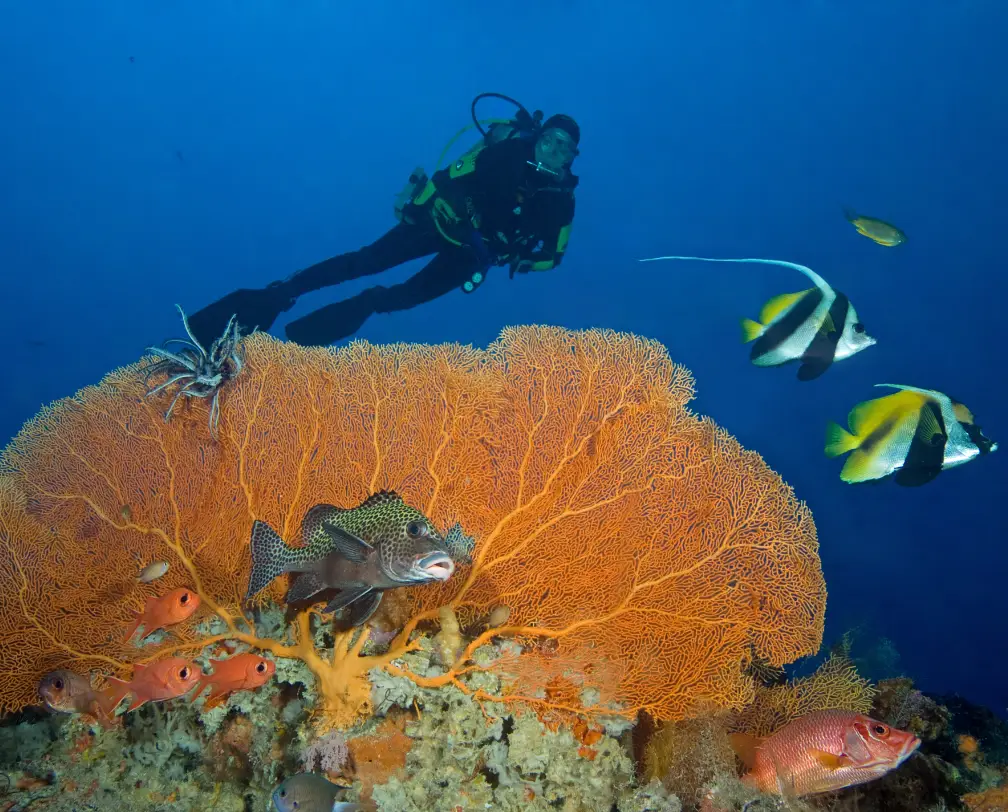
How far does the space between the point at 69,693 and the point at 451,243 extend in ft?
20.9

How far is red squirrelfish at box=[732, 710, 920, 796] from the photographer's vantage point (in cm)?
257

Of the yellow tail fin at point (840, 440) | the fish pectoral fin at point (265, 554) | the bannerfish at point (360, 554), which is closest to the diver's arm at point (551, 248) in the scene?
the yellow tail fin at point (840, 440)

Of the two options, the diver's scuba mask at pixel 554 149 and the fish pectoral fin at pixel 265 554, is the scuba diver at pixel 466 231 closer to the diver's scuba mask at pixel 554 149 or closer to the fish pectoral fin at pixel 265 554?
the diver's scuba mask at pixel 554 149

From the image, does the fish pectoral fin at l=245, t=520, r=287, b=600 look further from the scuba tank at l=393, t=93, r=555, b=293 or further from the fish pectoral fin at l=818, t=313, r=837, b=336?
the scuba tank at l=393, t=93, r=555, b=293

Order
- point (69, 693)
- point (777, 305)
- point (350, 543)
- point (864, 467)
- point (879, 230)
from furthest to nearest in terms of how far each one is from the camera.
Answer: point (879, 230) → point (69, 693) → point (777, 305) → point (864, 467) → point (350, 543)

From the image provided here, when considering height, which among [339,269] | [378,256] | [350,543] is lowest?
[350,543]

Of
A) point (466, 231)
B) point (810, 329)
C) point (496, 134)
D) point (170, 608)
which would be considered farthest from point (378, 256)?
point (810, 329)

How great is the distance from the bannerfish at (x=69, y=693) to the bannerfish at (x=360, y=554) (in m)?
1.79

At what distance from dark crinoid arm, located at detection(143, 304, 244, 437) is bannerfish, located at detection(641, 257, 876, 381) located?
3.73 m

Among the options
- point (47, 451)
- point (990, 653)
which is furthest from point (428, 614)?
point (990, 653)

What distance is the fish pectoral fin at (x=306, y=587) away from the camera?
2.61m

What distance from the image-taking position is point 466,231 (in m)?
7.42

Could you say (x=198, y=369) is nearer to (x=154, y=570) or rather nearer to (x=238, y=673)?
(x=154, y=570)

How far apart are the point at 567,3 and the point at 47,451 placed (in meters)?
63.1
